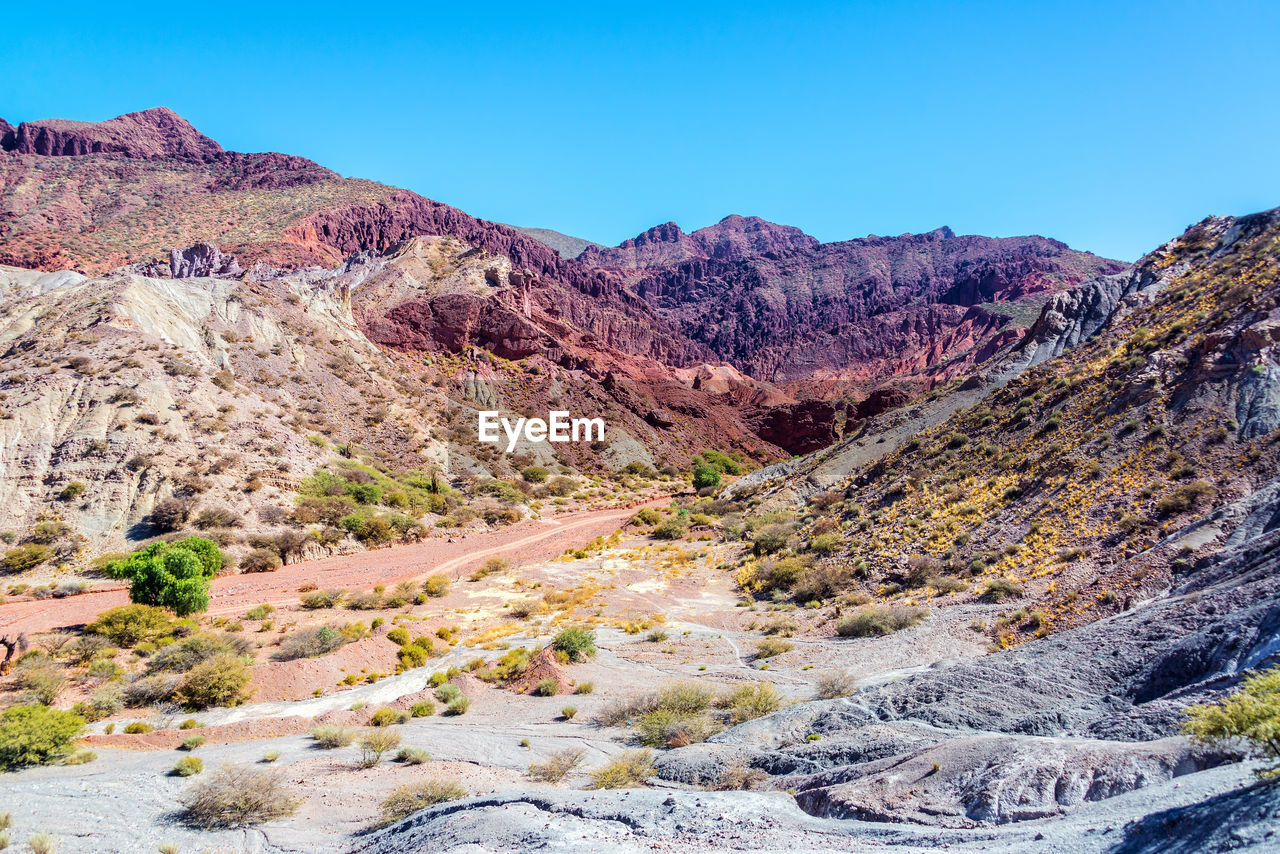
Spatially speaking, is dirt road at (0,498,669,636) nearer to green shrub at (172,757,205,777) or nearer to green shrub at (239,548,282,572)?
green shrub at (239,548,282,572)

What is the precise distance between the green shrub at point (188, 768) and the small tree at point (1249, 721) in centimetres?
1266

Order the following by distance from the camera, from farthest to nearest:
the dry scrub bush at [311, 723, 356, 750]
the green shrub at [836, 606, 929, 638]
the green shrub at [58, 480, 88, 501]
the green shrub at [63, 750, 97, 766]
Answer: the green shrub at [58, 480, 88, 501], the green shrub at [836, 606, 929, 638], the dry scrub bush at [311, 723, 356, 750], the green shrub at [63, 750, 97, 766]

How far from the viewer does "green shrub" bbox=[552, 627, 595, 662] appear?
16188mm

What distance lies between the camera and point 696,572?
26.5 metres

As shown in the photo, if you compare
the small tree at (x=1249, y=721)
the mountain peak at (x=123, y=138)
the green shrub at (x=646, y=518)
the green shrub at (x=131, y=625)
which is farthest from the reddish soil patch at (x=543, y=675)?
the mountain peak at (x=123, y=138)

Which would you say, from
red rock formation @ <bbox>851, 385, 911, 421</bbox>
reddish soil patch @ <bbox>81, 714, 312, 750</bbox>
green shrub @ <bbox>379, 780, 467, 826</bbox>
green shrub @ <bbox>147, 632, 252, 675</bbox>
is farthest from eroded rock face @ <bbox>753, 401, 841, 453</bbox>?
green shrub @ <bbox>379, 780, 467, 826</bbox>

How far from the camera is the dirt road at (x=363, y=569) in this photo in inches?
730

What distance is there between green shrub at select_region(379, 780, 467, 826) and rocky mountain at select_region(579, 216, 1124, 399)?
93.1 m

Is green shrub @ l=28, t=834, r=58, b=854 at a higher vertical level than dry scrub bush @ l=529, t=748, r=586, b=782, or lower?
higher

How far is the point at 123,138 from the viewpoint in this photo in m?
102

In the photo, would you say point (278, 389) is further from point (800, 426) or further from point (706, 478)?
point (800, 426)

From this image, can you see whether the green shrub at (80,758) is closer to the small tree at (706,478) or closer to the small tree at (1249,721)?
the small tree at (1249,721)

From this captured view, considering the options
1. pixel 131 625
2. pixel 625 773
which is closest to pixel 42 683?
pixel 131 625
